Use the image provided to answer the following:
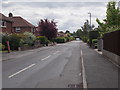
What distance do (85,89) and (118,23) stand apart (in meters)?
17.6

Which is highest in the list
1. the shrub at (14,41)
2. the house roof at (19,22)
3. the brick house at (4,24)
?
the house roof at (19,22)

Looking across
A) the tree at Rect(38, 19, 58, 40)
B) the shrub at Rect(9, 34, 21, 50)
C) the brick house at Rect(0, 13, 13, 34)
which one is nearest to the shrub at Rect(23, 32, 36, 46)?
the brick house at Rect(0, 13, 13, 34)

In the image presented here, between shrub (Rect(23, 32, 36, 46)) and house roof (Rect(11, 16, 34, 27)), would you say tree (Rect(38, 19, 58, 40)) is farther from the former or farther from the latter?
shrub (Rect(23, 32, 36, 46))

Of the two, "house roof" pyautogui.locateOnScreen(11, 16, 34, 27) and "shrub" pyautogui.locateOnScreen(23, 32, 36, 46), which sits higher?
"house roof" pyautogui.locateOnScreen(11, 16, 34, 27)

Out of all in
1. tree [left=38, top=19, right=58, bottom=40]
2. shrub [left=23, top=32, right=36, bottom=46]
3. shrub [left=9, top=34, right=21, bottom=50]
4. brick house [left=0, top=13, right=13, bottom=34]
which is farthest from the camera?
tree [left=38, top=19, right=58, bottom=40]

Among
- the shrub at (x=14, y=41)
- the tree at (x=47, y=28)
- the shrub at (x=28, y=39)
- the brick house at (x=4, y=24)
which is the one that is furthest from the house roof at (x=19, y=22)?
the shrub at (x=14, y=41)

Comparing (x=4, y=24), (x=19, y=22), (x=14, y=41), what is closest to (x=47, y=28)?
(x=19, y=22)

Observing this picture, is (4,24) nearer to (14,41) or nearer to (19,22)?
(14,41)

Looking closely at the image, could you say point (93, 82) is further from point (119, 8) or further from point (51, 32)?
point (51, 32)

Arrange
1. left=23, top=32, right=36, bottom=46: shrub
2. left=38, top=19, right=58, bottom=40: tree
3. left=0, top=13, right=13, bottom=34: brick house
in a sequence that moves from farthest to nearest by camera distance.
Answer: left=38, top=19, right=58, bottom=40: tree → left=0, top=13, right=13, bottom=34: brick house → left=23, top=32, right=36, bottom=46: shrub

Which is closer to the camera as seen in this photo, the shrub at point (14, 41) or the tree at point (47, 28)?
the shrub at point (14, 41)

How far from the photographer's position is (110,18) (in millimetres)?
24594

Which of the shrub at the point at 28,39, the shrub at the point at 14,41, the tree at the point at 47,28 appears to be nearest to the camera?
the shrub at the point at 14,41

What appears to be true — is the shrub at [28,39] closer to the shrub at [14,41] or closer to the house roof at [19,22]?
the shrub at [14,41]
